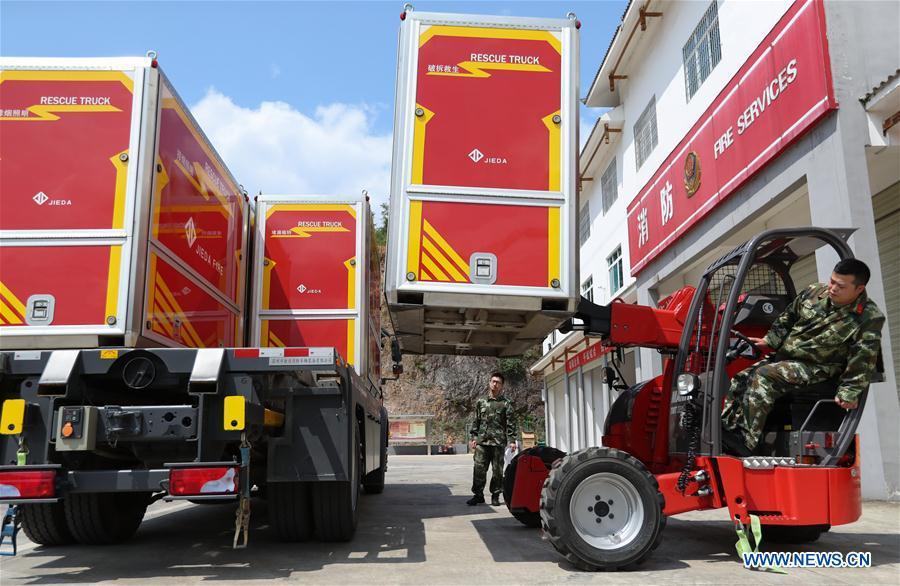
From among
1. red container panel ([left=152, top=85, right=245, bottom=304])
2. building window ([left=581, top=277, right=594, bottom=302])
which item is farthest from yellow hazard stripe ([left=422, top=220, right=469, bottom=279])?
building window ([left=581, top=277, right=594, bottom=302])

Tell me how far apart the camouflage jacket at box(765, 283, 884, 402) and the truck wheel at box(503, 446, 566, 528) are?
2.44 metres

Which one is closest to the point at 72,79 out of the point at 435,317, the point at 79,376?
the point at 79,376

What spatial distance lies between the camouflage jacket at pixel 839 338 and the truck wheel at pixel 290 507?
3.85 m

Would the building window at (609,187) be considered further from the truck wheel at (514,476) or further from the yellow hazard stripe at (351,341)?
the truck wheel at (514,476)

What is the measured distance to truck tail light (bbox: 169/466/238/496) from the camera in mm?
4141

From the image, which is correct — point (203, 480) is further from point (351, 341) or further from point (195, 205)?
point (351, 341)

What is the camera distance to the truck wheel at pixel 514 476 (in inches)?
250

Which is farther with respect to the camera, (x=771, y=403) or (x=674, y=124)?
(x=674, y=124)

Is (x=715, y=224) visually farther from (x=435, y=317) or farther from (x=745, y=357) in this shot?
(x=435, y=317)

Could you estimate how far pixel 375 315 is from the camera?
932 cm

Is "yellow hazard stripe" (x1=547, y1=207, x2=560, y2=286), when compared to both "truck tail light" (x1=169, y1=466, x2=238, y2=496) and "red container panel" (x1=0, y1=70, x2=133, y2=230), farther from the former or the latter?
"red container panel" (x1=0, y1=70, x2=133, y2=230)

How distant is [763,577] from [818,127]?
649 cm

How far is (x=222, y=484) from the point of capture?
417cm

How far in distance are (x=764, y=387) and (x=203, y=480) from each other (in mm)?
3810
